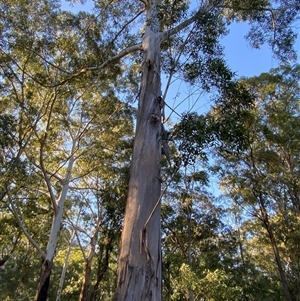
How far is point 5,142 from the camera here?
7.29 metres

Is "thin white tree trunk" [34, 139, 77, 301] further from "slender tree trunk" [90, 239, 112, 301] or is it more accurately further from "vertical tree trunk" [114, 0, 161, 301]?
"vertical tree trunk" [114, 0, 161, 301]

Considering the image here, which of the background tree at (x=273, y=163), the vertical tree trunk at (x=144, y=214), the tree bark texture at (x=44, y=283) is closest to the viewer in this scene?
the vertical tree trunk at (x=144, y=214)

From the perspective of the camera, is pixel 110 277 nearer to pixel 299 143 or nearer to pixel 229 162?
pixel 229 162

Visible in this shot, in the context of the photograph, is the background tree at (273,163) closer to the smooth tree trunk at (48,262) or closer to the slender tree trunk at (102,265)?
the slender tree trunk at (102,265)

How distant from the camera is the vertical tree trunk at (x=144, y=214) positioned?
264cm

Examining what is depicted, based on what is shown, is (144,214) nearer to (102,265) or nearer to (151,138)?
(151,138)

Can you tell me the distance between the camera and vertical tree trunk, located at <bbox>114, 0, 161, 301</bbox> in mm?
2639

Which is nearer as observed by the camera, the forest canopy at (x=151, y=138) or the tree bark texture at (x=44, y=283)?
the forest canopy at (x=151, y=138)

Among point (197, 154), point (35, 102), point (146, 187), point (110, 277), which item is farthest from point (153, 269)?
point (110, 277)

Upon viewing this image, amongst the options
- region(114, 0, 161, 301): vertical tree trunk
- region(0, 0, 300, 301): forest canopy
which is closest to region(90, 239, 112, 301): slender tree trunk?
region(0, 0, 300, 301): forest canopy

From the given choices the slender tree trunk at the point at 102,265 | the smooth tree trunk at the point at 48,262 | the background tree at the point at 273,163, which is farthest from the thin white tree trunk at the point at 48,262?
the background tree at the point at 273,163

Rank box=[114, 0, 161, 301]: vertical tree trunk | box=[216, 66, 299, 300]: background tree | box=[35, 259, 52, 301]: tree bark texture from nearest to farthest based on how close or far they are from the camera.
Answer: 1. box=[114, 0, 161, 301]: vertical tree trunk
2. box=[35, 259, 52, 301]: tree bark texture
3. box=[216, 66, 299, 300]: background tree

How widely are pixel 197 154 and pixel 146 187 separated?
24.9 inches

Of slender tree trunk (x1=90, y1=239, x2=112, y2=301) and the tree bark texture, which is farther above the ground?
slender tree trunk (x1=90, y1=239, x2=112, y2=301)
